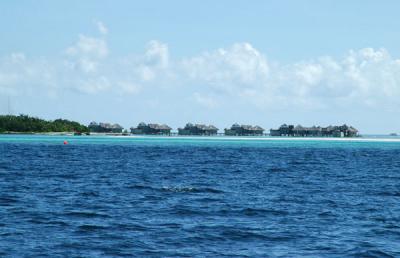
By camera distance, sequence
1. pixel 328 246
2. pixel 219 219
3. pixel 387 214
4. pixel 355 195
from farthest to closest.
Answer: pixel 355 195 → pixel 387 214 → pixel 219 219 → pixel 328 246

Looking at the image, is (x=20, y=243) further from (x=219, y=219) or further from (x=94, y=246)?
(x=219, y=219)

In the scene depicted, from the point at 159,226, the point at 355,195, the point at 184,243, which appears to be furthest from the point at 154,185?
the point at 184,243

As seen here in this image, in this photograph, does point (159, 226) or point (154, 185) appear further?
point (154, 185)

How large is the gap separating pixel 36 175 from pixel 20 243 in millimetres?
32136

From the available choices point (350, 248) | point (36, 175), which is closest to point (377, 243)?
point (350, 248)

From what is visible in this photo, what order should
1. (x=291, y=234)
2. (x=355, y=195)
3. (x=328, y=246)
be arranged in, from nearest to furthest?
1. (x=328, y=246)
2. (x=291, y=234)
3. (x=355, y=195)

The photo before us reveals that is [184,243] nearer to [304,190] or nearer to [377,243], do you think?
[377,243]

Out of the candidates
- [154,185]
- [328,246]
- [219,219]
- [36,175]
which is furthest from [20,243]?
[36,175]

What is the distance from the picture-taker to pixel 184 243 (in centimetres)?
2423

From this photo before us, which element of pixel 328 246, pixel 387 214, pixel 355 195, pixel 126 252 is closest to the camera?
pixel 126 252

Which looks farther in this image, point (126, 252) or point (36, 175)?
point (36, 175)

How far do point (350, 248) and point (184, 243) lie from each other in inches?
260

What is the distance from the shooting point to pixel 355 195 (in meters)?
42.4

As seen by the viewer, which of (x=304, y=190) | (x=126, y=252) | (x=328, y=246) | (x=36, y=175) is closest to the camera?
(x=126, y=252)
